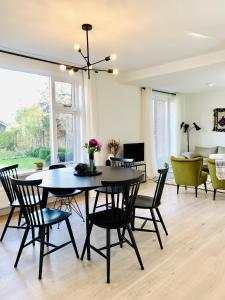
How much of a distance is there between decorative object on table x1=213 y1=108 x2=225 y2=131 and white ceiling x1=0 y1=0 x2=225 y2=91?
3.64 metres

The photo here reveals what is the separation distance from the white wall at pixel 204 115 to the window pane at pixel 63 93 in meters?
4.73

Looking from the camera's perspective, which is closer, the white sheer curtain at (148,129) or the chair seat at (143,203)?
the chair seat at (143,203)

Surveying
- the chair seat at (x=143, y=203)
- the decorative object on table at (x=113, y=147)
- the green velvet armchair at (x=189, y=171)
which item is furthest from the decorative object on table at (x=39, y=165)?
the green velvet armchair at (x=189, y=171)

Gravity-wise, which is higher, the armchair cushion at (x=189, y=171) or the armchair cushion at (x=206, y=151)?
the armchair cushion at (x=206, y=151)

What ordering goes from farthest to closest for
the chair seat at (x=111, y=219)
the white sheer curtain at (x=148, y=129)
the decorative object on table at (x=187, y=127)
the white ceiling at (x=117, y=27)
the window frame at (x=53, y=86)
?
the decorative object on table at (x=187, y=127) → the white sheer curtain at (x=148, y=129) → the window frame at (x=53, y=86) → the white ceiling at (x=117, y=27) → the chair seat at (x=111, y=219)

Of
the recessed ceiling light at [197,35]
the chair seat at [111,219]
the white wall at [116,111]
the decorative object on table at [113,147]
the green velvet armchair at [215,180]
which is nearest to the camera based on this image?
the chair seat at [111,219]

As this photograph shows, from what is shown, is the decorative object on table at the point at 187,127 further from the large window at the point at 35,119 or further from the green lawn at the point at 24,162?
the green lawn at the point at 24,162

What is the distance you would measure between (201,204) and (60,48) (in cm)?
364

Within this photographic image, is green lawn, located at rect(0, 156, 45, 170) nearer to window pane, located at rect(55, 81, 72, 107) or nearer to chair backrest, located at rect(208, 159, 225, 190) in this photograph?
window pane, located at rect(55, 81, 72, 107)

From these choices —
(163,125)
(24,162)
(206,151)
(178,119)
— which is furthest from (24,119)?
(206,151)

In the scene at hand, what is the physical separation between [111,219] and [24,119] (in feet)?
9.75

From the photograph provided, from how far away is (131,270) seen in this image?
240 centimetres

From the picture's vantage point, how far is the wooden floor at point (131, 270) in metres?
2.07

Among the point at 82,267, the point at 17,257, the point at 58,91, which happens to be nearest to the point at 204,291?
the point at 82,267
